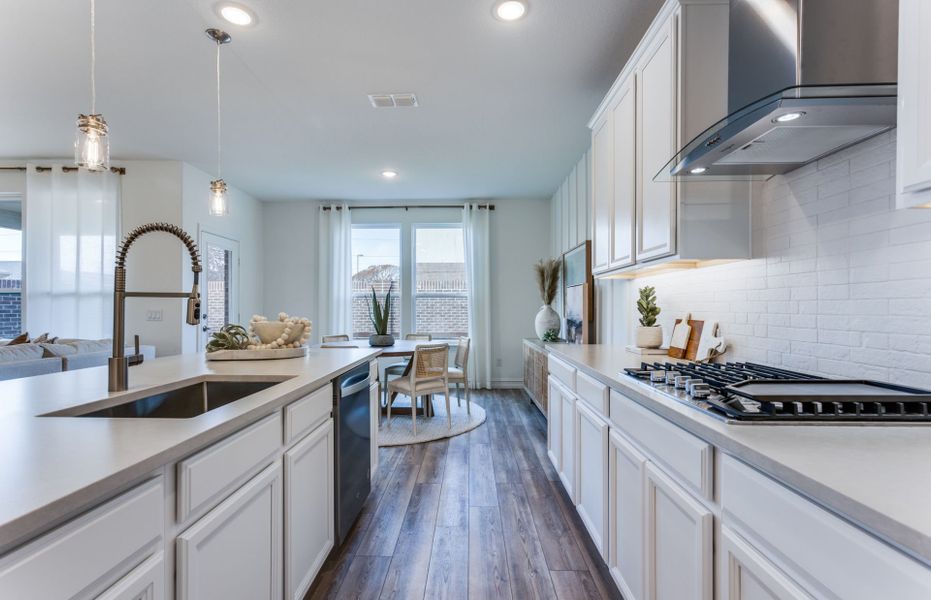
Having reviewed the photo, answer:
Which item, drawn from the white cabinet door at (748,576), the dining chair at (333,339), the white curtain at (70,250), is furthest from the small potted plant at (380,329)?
the white cabinet door at (748,576)

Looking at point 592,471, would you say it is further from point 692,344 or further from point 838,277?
point 838,277

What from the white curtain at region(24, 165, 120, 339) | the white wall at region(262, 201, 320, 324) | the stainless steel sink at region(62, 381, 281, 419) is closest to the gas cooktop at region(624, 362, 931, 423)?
the stainless steel sink at region(62, 381, 281, 419)

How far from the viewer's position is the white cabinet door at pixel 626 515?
55.3 inches

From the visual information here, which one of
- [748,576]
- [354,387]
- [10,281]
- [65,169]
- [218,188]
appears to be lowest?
[748,576]

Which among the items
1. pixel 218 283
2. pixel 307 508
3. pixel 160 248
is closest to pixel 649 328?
pixel 307 508

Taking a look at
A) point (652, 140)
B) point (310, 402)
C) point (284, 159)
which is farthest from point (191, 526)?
point (284, 159)

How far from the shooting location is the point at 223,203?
2805mm

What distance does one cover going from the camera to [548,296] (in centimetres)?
523

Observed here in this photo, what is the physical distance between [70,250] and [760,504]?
6121 millimetres

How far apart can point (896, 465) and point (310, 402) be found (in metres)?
1.58

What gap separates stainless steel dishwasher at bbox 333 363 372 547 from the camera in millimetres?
1948

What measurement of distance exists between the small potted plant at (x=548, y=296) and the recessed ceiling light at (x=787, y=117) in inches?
148

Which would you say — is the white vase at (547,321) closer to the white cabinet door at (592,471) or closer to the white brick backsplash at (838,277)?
the white cabinet door at (592,471)

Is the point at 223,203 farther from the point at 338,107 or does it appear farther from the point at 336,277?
the point at 336,277
